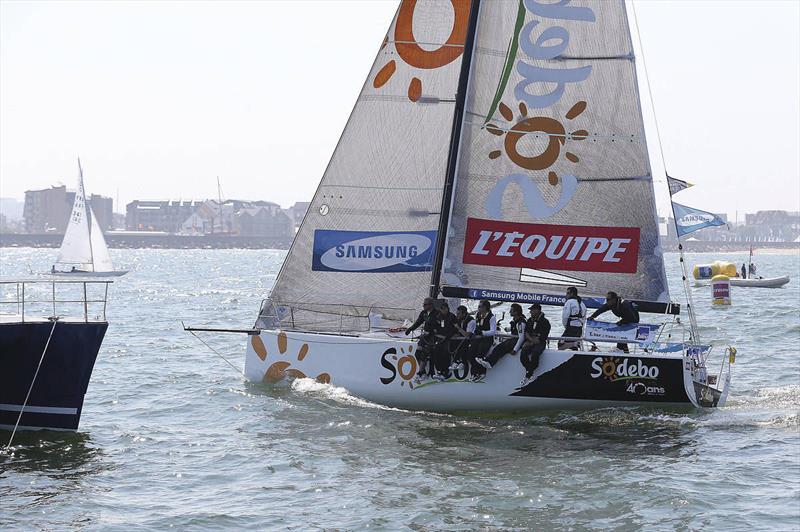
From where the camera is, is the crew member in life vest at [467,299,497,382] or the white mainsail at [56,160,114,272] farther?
the white mainsail at [56,160,114,272]

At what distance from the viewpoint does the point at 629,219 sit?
17516 mm

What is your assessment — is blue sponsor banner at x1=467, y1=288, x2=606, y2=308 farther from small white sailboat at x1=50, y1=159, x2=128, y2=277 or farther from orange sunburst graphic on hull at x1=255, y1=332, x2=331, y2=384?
small white sailboat at x1=50, y1=159, x2=128, y2=277

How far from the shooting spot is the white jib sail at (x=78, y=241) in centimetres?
7356

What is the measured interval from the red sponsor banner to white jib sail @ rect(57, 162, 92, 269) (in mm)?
60346

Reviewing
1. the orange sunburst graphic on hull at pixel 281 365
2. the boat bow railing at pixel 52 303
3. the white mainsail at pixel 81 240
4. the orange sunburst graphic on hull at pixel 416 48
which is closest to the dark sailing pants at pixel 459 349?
the orange sunburst graphic on hull at pixel 281 365

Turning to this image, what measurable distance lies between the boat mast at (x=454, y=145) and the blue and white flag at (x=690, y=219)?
375cm

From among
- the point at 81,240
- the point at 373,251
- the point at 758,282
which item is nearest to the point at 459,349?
the point at 373,251

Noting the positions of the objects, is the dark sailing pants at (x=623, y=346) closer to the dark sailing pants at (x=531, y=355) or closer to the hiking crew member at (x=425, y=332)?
the dark sailing pants at (x=531, y=355)

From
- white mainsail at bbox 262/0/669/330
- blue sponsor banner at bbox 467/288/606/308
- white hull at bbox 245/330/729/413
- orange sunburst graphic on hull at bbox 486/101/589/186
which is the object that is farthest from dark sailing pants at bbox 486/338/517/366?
orange sunburst graphic on hull at bbox 486/101/589/186

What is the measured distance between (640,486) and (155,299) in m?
45.8

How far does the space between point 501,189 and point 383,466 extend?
6.02 m

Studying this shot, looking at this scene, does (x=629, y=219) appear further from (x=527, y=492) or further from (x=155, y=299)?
(x=155, y=299)

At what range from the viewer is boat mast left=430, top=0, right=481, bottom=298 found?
17688mm

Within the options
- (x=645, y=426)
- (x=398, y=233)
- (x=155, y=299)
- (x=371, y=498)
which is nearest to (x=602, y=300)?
(x=645, y=426)
